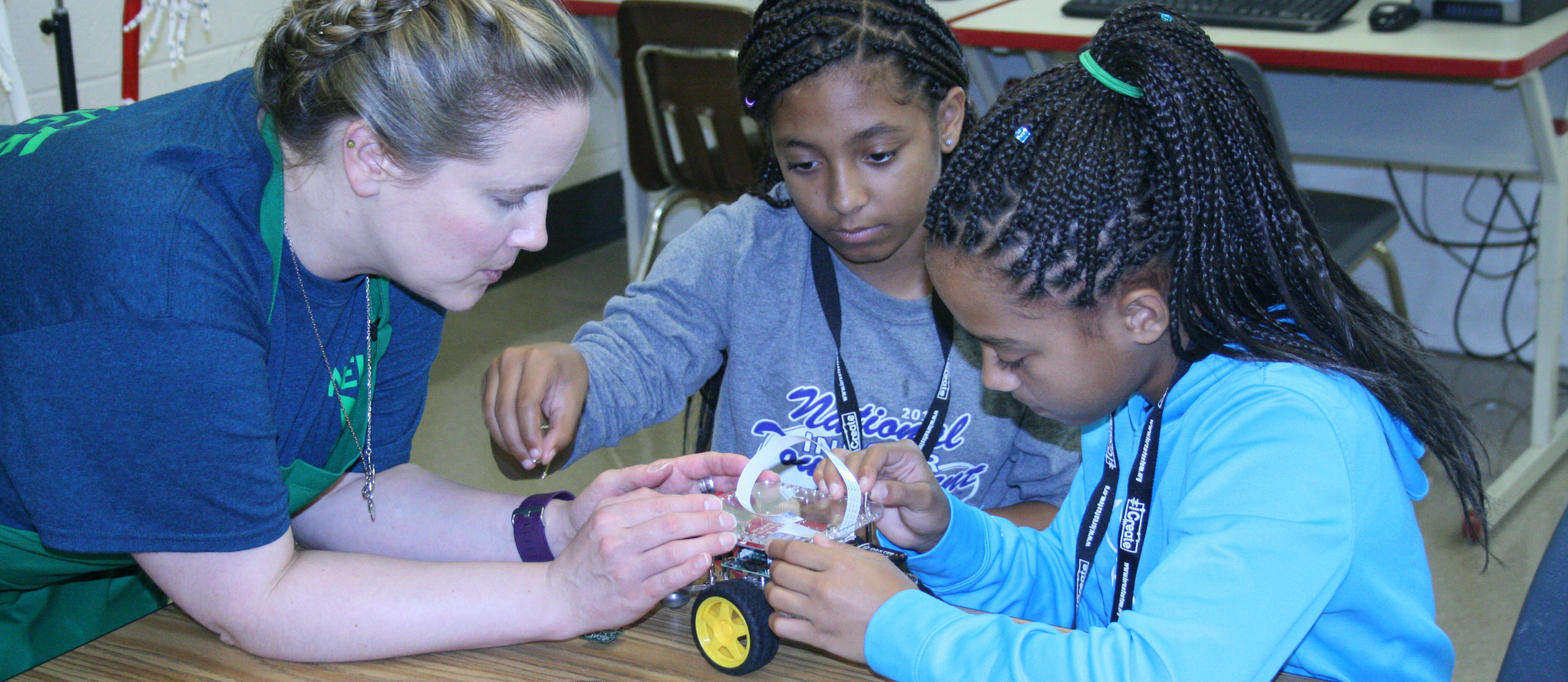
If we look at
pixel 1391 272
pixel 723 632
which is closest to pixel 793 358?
pixel 723 632

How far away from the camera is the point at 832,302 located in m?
1.55

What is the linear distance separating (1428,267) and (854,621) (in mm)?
A: 3056

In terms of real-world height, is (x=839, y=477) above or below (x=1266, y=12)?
below

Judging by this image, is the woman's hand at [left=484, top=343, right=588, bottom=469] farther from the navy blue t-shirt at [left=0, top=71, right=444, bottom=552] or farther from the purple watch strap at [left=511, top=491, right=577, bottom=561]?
the navy blue t-shirt at [left=0, top=71, right=444, bottom=552]

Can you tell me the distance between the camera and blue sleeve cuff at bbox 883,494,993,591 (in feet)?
4.00

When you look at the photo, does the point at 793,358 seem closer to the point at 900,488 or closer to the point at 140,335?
the point at 900,488

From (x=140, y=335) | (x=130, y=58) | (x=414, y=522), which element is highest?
(x=140, y=335)

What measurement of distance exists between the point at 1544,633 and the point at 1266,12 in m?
2.21

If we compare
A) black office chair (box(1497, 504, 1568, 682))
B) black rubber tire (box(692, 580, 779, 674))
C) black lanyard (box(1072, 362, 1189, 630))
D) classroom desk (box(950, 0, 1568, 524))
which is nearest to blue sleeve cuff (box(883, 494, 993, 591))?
black lanyard (box(1072, 362, 1189, 630))

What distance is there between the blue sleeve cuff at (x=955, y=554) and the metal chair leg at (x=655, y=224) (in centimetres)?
202

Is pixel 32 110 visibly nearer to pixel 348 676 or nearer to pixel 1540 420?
pixel 348 676

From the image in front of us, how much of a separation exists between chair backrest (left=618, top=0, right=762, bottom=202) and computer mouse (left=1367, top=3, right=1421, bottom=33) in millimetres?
1336

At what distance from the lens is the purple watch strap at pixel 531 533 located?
1282 mm

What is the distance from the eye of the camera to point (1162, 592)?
90 centimetres
